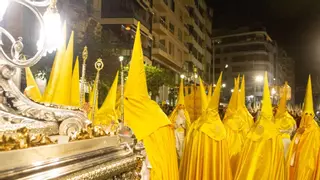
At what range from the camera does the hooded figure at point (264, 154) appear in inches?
307

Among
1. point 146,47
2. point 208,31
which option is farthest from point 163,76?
point 208,31

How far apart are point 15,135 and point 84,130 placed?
24.4 inches

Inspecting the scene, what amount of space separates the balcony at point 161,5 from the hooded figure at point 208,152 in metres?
32.0

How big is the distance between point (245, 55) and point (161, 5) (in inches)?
1952

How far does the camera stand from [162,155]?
547 cm

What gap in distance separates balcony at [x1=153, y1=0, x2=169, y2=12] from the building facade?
43.5 meters

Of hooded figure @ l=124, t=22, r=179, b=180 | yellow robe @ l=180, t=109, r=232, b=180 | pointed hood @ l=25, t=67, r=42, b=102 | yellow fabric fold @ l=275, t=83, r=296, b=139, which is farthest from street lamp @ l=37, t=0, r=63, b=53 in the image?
yellow fabric fold @ l=275, t=83, r=296, b=139

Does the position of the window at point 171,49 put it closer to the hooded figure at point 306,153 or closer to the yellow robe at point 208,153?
the hooded figure at point 306,153

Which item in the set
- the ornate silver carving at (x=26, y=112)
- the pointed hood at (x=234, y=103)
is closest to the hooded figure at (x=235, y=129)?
the pointed hood at (x=234, y=103)

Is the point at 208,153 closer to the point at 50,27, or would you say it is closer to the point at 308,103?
the point at 308,103

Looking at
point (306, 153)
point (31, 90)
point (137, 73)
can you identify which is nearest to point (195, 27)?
point (306, 153)

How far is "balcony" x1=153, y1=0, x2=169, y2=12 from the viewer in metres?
39.0

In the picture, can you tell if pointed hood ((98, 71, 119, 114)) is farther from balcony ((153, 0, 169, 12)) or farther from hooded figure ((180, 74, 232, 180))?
balcony ((153, 0, 169, 12))

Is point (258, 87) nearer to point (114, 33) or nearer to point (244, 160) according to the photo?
point (114, 33)
